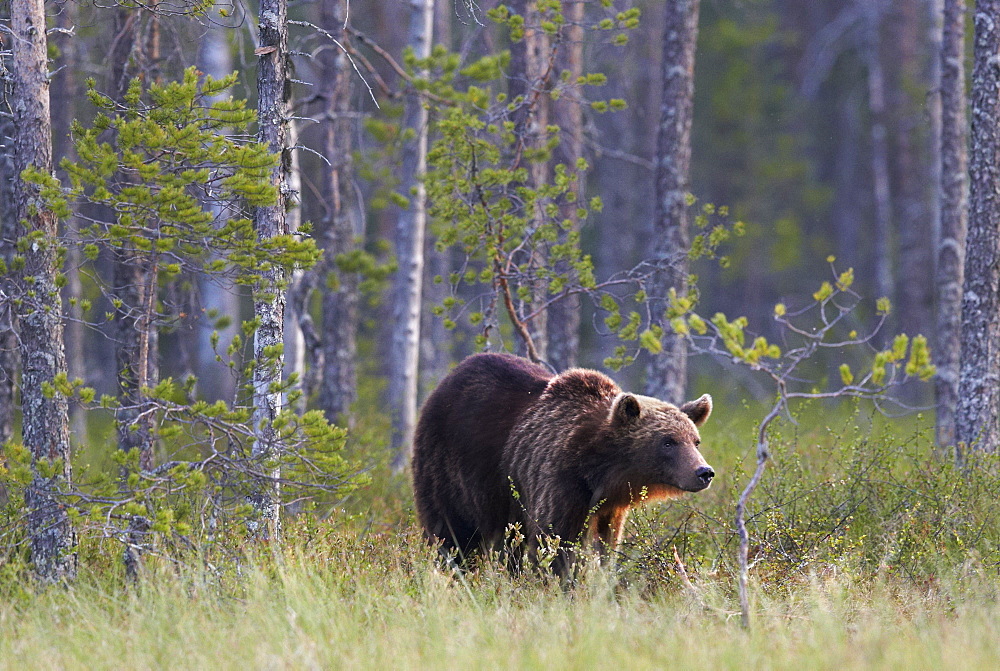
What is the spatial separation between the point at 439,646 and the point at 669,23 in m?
8.86

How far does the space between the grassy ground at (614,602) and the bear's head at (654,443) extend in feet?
1.28

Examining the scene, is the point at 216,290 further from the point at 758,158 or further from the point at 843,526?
the point at 758,158

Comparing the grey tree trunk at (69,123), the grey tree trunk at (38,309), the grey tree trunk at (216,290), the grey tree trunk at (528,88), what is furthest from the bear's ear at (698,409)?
the grey tree trunk at (69,123)

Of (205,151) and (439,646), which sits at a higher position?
(205,151)

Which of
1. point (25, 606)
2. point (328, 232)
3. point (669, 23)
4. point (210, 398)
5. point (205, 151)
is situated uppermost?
point (669, 23)

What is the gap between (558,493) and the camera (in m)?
6.96

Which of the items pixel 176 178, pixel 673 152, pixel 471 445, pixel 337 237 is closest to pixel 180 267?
pixel 176 178

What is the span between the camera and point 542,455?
23.5 feet

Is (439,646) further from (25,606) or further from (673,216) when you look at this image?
(673,216)

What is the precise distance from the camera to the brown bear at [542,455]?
6879 millimetres

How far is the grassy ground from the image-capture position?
4.89m

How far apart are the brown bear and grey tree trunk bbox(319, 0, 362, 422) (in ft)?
15.6

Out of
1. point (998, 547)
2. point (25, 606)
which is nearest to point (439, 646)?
point (25, 606)

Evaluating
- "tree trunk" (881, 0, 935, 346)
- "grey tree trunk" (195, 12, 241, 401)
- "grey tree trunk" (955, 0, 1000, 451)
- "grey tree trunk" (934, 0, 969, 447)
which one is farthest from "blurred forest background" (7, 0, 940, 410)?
"grey tree trunk" (955, 0, 1000, 451)
